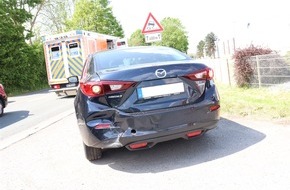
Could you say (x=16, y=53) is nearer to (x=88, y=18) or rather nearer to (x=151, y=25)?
(x=151, y=25)

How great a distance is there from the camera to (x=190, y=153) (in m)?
4.50

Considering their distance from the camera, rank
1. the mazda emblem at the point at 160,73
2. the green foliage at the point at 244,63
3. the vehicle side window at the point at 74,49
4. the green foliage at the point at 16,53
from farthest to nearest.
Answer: the green foliage at the point at 16,53, the vehicle side window at the point at 74,49, the green foliage at the point at 244,63, the mazda emblem at the point at 160,73

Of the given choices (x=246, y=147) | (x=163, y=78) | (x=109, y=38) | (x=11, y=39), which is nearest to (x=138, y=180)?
(x=163, y=78)

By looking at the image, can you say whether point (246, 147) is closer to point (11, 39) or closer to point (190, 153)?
point (190, 153)

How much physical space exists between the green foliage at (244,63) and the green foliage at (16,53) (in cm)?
1738

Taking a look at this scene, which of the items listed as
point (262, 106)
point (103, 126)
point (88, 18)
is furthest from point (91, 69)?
point (88, 18)

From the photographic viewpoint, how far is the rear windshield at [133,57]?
476cm

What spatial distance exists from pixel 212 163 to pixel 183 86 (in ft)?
3.09

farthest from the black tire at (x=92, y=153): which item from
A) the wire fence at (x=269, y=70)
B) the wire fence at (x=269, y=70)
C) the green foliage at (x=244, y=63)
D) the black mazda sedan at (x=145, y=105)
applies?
the green foliage at (x=244, y=63)

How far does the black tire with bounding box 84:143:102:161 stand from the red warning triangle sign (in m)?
6.66

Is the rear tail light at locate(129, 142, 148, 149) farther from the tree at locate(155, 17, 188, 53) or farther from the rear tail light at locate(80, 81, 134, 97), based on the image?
the tree at locate(155, 17, 188, 53)

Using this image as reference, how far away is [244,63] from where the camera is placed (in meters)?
9.74

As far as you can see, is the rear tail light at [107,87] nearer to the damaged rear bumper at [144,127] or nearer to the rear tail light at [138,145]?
the damaged rear bumper at [144,127]

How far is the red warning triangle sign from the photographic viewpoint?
34.6 ft
